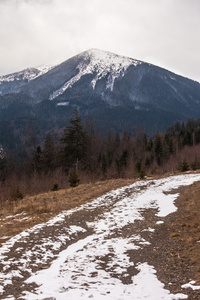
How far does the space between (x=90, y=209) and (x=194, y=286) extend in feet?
32.1

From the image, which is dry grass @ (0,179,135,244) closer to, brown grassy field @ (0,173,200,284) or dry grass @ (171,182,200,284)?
brown grassy field @ (0,173,200,284)

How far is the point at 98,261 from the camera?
684 centimetres

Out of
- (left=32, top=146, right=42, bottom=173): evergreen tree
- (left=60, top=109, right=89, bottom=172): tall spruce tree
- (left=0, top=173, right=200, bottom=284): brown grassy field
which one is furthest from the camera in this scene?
(left=32, top=146, right=42, bottom=173): evergreen tree

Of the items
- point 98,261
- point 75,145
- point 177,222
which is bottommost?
point 177,222

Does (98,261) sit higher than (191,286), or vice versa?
(191,286)

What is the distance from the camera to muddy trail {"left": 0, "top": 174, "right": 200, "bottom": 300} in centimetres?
504

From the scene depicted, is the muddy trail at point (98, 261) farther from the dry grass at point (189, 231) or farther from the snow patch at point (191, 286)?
the dry grass at point (189, 231)

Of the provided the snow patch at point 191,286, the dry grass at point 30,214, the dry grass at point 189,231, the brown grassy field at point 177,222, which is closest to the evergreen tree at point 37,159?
the dry grass at point 30,214

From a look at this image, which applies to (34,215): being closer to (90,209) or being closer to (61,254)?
(90,209)

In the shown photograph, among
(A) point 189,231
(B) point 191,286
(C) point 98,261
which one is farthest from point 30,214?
(B) point 191,286

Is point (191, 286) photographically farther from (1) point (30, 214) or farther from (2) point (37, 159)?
(2) point (37, 159)

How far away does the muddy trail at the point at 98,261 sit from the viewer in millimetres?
5043

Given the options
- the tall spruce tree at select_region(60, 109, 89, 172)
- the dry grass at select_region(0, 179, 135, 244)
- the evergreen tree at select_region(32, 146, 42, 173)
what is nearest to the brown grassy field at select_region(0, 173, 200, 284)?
the dry grass at select_region(0, 179, 135, 244)

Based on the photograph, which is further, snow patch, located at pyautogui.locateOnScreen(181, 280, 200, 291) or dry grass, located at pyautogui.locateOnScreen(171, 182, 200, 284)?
dry grass, located at pyautogui.locateOnScreen(171, 182, 200, 284)
